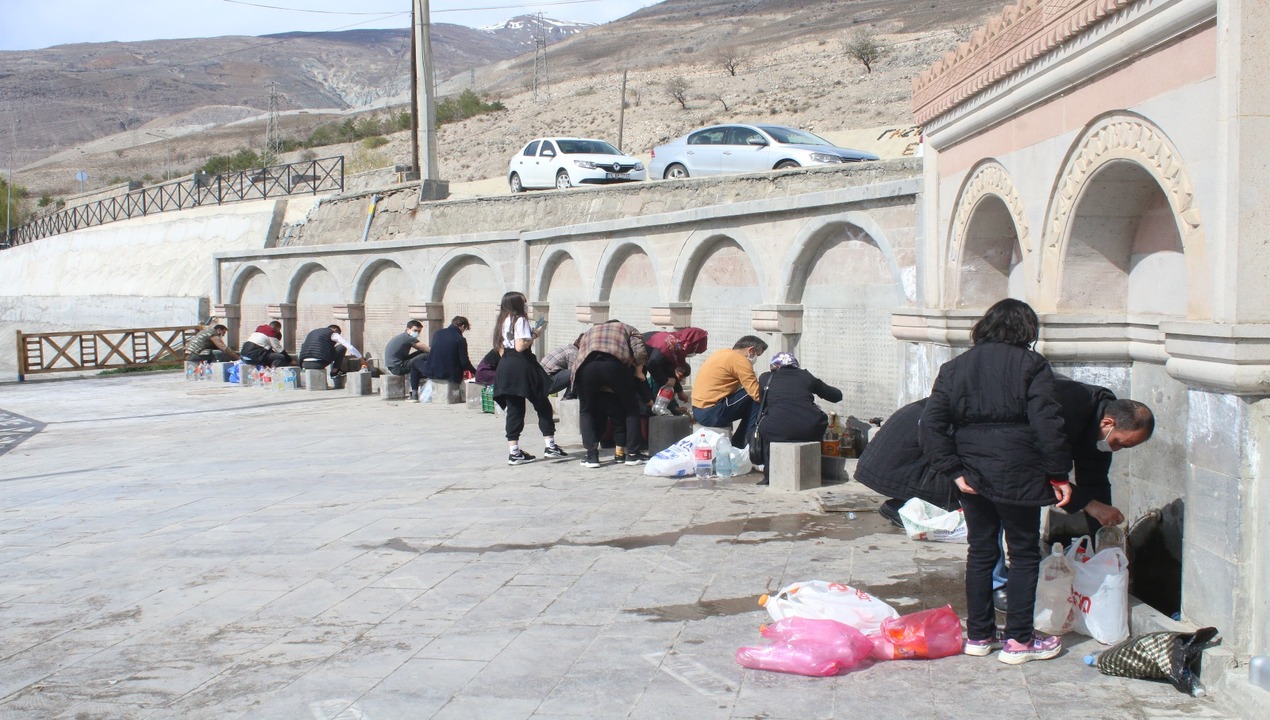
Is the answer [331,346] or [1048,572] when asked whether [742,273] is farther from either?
[331,346]

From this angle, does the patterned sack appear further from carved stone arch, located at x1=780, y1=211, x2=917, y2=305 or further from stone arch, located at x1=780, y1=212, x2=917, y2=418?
carved stone arch, located at x1=780, y1=211, x2=917, y2=305

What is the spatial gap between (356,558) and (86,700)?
7.90 feet

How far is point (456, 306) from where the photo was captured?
19.4m

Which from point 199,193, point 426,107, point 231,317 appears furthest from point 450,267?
point 199,193

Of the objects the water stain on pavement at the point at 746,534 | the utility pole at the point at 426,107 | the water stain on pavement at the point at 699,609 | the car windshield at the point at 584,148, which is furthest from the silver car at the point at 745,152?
the water stain on pavement at the point at 699,609

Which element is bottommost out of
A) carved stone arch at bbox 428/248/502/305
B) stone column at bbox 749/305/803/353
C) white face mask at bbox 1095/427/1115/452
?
white face mask at bbox 1095/427/1115/452

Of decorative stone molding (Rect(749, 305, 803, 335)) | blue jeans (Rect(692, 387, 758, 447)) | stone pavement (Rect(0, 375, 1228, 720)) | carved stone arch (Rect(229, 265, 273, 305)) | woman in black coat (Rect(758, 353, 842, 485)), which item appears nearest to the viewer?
stone pavement (Rect(0, 375, 1228, 720))

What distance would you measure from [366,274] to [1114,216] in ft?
56.1

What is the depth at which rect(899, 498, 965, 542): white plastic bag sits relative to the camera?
6836 mm

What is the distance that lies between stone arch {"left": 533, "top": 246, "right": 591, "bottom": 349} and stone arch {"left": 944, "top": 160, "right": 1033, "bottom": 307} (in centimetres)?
853

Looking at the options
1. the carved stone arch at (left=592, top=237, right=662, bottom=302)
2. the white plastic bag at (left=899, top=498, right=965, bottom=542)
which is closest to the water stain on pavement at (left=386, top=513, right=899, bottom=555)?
the white plastic bag at (left=899, top=498, right=965, bottom=542)

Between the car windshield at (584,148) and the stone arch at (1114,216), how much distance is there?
1754cm

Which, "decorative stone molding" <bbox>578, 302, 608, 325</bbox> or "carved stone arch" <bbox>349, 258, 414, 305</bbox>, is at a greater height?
"carved stone arch" <bbox>349, 258, 414, 305</bbox>

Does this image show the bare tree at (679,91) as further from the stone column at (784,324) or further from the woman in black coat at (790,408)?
the woman in black coat at (790,408)
